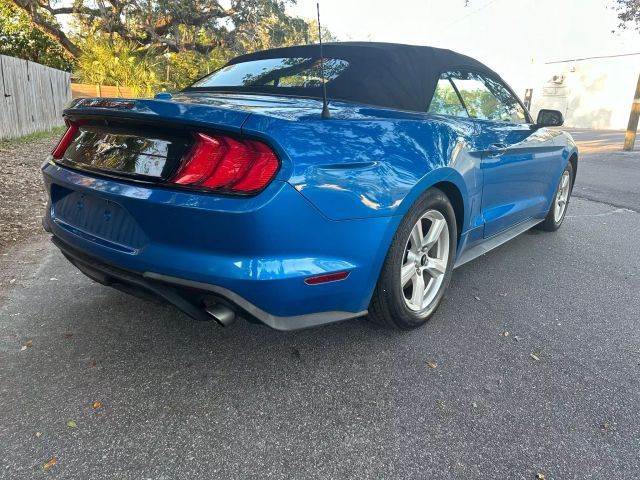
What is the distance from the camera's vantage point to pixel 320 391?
2170mm

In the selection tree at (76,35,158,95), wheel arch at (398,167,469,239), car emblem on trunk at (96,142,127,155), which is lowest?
wheel arch at (398,167,469,239)

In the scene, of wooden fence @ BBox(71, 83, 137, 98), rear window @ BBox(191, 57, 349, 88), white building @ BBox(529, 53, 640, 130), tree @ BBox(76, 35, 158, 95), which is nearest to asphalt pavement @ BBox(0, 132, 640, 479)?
rear window @ BBox(191, 57, 349, 88)

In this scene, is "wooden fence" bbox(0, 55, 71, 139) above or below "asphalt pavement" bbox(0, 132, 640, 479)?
above

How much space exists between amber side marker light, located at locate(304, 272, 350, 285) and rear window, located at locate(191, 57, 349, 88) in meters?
1.30

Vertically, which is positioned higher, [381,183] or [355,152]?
[355,152]

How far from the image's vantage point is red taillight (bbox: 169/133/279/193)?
72.0 inches

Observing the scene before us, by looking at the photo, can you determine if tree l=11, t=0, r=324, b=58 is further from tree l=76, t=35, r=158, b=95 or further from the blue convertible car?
the blue convertible car

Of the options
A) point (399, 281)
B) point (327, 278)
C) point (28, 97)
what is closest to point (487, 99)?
point (399, 281)

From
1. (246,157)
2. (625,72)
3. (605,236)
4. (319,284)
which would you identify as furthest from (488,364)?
(625,72)

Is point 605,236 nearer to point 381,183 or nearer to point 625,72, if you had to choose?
point 381,183

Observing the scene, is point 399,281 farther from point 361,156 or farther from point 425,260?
point 361,156

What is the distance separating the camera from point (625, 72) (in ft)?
106

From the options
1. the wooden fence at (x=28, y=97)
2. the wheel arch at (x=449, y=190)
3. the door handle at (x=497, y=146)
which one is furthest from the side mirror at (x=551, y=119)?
the wooden fence at (x=28, y=97)

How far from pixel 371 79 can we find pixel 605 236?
140 inches
